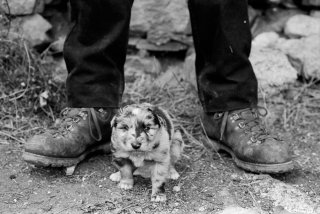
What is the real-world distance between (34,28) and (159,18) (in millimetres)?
975

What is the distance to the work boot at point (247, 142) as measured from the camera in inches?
110

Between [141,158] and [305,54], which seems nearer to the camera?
[141,158]

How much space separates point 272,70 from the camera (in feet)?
12.6

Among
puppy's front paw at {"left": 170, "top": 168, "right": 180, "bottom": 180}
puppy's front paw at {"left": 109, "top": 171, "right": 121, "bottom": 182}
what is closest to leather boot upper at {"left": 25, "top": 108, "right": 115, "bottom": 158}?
puppy's front paw at {"left": 109, "top": 171, "right": 121, "bottom": 182}

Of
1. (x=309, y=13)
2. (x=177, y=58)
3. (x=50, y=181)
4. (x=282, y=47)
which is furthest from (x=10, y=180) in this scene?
(x=309, y=13)

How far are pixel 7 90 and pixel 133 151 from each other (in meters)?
1.44

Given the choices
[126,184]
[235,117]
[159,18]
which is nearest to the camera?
[126,184]

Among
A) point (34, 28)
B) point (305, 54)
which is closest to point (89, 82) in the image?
point (34, 28)

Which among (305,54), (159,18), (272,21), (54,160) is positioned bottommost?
(54,160)

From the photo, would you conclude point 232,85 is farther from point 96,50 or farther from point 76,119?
point 76,119

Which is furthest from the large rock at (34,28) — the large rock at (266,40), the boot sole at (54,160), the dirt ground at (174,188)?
the large rock at (266,40)

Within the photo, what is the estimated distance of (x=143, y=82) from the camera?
3.97 m

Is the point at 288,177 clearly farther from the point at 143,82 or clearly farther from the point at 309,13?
the point at 309,13

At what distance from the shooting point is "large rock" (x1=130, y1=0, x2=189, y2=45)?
407 cm
